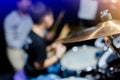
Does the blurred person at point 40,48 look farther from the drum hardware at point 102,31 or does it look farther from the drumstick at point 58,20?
the drum hardware at point 102,31

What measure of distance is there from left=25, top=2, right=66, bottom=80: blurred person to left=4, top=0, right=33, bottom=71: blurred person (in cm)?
4

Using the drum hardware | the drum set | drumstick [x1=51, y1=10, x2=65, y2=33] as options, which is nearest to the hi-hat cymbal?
the drum hardware

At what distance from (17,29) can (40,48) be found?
0.59 feet

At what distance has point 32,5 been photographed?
5.20 ft

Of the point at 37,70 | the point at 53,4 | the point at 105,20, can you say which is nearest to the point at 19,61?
the point at 37,70

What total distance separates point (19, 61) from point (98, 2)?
0.59 metres

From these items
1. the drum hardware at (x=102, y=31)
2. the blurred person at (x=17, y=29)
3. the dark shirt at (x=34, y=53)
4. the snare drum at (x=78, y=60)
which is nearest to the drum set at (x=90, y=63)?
the snare drum at (x=78, y=60)

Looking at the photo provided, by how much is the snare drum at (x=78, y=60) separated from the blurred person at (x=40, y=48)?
0.16 ft

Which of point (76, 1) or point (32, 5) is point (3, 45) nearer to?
point (32, 5)

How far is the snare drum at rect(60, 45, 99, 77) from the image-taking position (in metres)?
1.57

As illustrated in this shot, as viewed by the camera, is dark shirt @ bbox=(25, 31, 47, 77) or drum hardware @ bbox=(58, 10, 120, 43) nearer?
drum hardware @ bbox=(58, 10, 120, 43)

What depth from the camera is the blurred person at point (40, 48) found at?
63.3 inches

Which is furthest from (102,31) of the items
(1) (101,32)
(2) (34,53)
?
(2) (34,53)

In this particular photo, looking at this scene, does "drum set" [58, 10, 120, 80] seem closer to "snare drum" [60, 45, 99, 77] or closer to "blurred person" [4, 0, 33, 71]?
"snare drum" [60, 45, 99, 77]
